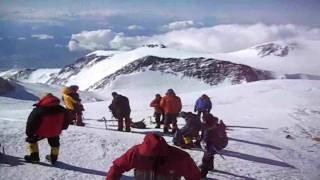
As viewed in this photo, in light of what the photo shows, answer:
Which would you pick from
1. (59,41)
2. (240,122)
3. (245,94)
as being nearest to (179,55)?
(59,41)

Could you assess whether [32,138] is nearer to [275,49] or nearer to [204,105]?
[204,105]

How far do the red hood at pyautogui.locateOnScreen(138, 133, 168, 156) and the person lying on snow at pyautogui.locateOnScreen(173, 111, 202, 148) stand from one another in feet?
13.4

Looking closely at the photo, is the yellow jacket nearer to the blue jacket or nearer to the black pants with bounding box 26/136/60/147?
the blue jacket

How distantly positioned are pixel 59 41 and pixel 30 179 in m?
117

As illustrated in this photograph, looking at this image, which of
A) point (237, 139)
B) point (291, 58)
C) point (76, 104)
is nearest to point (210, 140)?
point (237, 139)

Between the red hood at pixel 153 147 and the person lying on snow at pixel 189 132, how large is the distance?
4093mm

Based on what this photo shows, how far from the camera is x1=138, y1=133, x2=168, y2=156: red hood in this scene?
3.62 meters

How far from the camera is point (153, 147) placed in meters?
3.62

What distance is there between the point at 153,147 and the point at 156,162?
0.45ft

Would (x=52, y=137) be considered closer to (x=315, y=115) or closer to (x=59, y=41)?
(x=315, y=115)

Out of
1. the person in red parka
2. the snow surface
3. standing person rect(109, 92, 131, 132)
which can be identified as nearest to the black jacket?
standing person rect(109, 92, 131, 132)

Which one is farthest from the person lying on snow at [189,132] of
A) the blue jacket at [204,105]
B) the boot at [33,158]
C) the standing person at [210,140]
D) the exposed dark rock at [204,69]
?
the exposed dark rock at [204,69]

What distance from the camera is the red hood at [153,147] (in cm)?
362

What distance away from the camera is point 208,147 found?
6707mm
